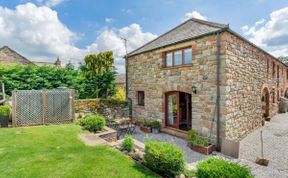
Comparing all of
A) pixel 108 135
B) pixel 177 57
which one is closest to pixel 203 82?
pixel 177 57

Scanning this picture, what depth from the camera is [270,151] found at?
747cm

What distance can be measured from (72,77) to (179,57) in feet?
31.1

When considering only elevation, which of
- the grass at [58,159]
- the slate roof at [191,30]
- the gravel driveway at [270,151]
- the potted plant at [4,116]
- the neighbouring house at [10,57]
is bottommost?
the gravel driveway at [270,151]

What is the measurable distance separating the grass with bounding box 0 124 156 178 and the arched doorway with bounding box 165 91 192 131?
17.0 feet

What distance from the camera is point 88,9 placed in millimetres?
10578

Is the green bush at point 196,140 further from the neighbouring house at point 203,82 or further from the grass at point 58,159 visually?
the grass at point 58,159

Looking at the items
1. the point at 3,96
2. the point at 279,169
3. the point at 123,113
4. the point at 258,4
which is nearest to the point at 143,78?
the point at 123,113

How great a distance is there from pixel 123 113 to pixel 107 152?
323 inches

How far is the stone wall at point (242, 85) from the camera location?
755 centimetres

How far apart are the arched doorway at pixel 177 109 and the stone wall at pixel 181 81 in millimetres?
310

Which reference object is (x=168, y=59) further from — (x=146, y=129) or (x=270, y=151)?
(x=270, y=151)

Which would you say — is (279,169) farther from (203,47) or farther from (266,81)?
(266,81)

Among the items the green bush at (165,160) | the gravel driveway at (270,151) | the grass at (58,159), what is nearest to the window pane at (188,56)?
the gravel driveway at (270,151)

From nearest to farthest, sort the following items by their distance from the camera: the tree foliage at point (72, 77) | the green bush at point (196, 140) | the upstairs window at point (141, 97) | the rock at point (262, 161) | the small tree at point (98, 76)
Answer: the rock at point (262, 161)
the green bush at point (196, 140)
the tree foliage at point (72, 77)
the upstairs window at point (141, 97)
the small tree at point (98, 76)
